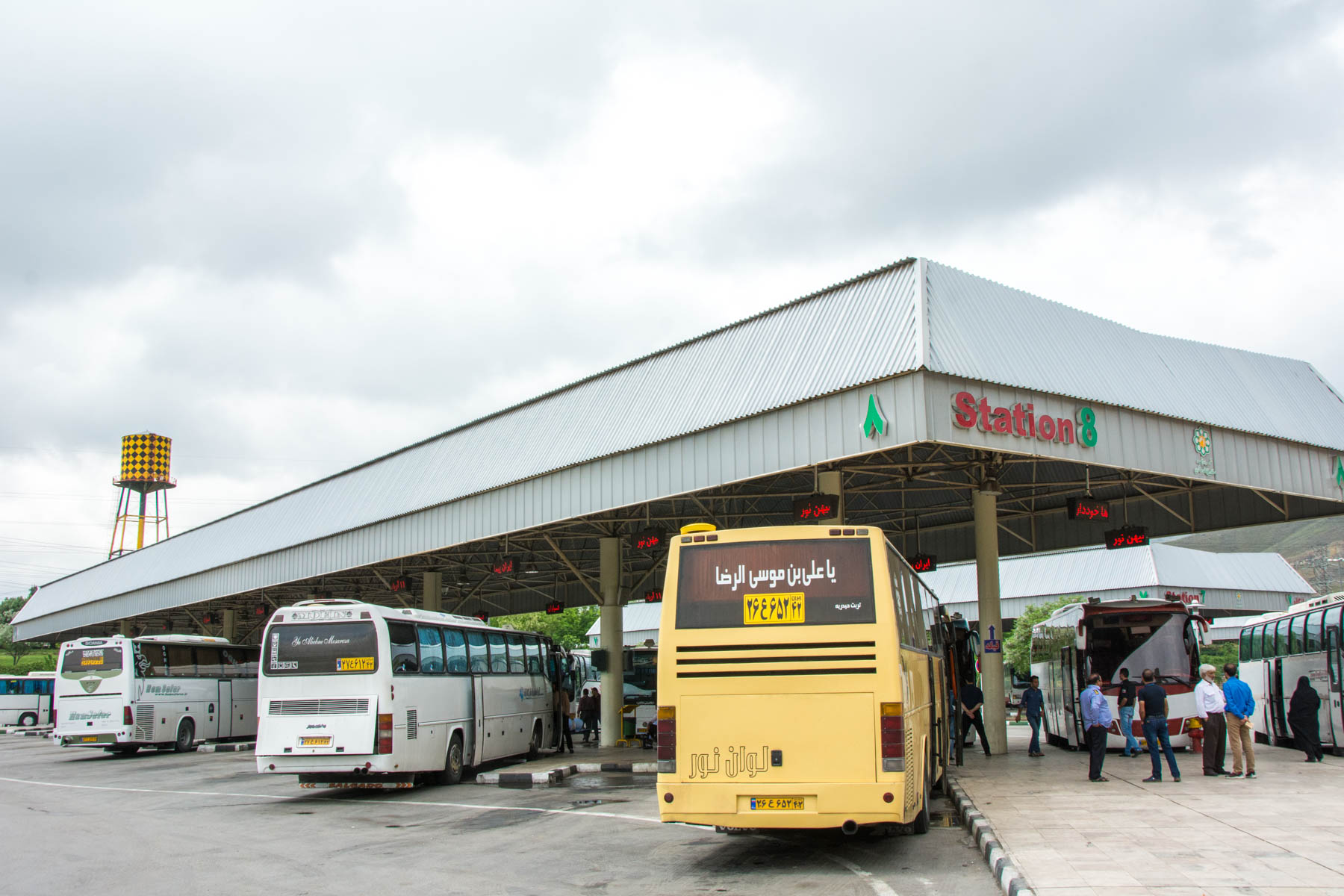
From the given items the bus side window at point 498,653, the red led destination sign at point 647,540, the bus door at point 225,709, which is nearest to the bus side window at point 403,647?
the bus side window at point 498,653

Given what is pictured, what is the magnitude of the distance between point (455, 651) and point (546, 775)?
283cm

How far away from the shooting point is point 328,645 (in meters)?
17.6

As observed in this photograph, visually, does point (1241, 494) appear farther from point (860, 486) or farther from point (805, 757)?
point (805, 757)

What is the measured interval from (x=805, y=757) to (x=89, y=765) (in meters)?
24.2

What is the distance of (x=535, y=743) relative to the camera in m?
25.0

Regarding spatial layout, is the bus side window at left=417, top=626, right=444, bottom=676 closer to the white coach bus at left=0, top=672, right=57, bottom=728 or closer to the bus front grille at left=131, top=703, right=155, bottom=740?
the bus front grille at left=131, top=703, right=155, bottom=740

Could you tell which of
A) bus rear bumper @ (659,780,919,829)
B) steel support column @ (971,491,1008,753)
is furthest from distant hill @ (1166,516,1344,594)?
bus rear bumper @ (659,780,919,829)

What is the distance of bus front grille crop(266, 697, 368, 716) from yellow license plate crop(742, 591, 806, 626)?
30.2 feet

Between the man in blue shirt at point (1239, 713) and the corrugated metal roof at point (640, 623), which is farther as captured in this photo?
the corrugated metal roof at point (640, 623)

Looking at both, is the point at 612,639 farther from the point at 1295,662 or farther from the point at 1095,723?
the point at 1095,723

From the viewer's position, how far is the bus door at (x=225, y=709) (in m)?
32.8

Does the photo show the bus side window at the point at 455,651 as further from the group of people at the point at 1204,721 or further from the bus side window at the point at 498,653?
the group of people at the point at 1204,721

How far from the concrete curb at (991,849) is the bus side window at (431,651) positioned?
906 centimetres

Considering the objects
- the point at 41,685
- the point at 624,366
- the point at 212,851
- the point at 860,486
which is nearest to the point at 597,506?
the point at 624,366
